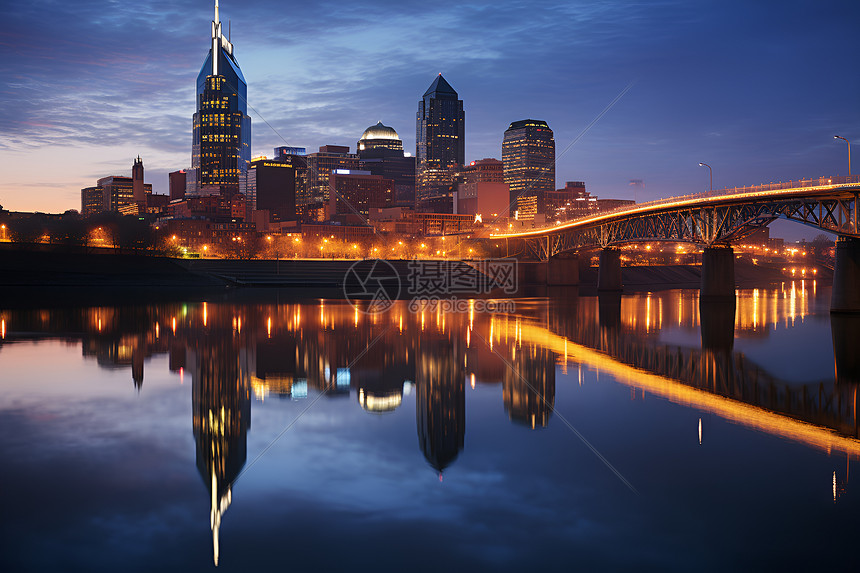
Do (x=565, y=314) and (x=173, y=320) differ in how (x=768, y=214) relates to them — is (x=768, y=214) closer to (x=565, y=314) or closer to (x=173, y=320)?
(x=565, y=314)

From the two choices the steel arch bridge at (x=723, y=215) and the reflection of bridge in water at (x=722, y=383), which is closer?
the reflection of bridge in water at (x=722, y=383)

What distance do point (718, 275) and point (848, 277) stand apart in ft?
68.5

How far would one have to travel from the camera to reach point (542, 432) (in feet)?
53.5

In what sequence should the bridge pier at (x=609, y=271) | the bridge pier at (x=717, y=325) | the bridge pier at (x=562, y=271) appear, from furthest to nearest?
the bridge pier at (x=562, y=271) → the bridge pier at (x=609, y=271) → the bridge pier at (x=717, y=325)

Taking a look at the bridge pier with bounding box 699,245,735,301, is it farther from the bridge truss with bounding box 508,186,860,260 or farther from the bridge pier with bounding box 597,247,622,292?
the bridge pier with bounding box 597,247,622,292

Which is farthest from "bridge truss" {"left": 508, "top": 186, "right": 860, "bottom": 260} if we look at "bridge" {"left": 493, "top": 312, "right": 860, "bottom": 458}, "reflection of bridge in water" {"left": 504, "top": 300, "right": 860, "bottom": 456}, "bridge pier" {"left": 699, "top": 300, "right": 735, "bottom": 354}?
"bridge" {"left": 493, "top": 312, "right": 860, "bottom": 458}

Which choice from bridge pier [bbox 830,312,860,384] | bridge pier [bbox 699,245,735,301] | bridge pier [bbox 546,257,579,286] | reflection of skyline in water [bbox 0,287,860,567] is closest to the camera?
reflection of skyline in water [bbox 0,287,860,567]

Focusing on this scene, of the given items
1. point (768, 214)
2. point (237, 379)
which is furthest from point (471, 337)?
point (768, 214)

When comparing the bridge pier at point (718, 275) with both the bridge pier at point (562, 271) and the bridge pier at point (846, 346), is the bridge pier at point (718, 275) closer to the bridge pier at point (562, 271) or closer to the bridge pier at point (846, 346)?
the bridge pier at point (846, 346)

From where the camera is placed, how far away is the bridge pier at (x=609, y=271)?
106 m

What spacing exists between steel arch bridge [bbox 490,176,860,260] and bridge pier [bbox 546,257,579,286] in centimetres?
734

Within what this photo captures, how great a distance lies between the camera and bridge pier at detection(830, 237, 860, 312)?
177 feet

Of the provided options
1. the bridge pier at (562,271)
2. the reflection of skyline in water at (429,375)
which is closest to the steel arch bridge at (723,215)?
the bridge pier at (562,271)

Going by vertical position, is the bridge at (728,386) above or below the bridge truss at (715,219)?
below
